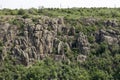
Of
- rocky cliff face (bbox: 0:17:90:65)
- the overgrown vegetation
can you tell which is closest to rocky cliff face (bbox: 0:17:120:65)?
rocky cliff face (bbox: 0:17:90:65)

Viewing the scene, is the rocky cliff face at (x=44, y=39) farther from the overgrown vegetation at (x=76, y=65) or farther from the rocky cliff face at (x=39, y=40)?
the overgrown vegetation at (x=76, y=65)

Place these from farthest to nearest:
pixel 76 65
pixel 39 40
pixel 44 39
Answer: pixel 44 39 → pixel 39 40 → pixel 76 65

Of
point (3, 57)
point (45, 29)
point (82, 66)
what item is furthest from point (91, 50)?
point (3, 57)

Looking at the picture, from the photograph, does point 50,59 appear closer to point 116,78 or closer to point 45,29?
point 45,29

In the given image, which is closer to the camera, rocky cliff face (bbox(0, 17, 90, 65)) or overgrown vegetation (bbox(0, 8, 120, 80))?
overgrown vegetation (bbox(0, 8, 120, 80))

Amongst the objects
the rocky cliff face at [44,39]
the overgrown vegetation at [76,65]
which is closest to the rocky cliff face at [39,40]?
the rocky cliff face at [44,39]

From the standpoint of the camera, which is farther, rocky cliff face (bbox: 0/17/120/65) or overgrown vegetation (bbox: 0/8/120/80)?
rocky cliff face (bbox: 0/17/120/65)

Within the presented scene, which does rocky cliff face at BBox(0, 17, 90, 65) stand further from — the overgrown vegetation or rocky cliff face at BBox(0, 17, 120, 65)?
the overgrown vegetation

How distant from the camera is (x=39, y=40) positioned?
245 feet

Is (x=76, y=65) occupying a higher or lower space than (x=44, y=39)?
lower

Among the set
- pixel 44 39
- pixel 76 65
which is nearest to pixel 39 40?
pixel 44 39

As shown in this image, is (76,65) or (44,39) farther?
(44,39)

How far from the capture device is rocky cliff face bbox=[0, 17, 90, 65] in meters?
73.2

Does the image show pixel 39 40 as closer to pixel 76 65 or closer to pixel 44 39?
pixel 44 39
